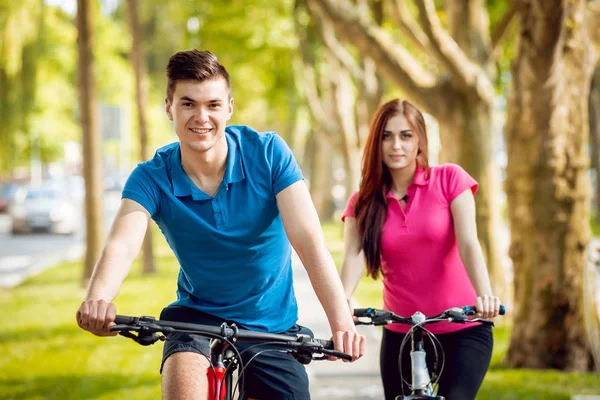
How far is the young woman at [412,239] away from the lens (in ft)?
15.2

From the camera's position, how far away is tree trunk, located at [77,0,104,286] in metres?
16.6

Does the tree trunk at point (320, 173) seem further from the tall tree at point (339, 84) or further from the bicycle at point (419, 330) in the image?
the bicycle at point (419, 330)

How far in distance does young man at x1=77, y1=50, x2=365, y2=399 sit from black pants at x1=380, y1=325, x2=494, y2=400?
36.6 inches

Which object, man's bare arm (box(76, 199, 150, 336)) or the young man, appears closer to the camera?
man's bare arm (box(76, 199, 150, 336))

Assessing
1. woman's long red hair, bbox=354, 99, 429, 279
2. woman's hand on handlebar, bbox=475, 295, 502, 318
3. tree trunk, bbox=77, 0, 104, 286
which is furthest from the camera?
tree trunk, bbox=77, 0, 104, 286

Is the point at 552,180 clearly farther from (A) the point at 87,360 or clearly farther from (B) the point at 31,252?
(B) the point at 31,252

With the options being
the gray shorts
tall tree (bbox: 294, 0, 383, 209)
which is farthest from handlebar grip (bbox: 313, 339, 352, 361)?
tall tree (bbox: 294, 0, 383, 209)

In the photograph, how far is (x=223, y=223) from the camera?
363 cm

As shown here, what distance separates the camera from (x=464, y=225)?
466 cm

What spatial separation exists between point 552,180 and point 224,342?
6.07 m

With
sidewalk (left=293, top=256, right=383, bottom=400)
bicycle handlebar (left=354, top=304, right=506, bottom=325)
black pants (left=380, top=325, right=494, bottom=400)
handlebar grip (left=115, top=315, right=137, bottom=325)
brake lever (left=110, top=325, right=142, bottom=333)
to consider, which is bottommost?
sidewalk (left=293, top=256, right=383, bottom=400)

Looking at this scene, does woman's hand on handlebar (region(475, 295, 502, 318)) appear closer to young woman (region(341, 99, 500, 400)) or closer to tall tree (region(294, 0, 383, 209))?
young woman (region(341, 99, 500, 400))

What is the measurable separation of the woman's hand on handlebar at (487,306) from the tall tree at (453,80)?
7.34 metres

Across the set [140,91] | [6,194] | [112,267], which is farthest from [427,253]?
[6,194]
